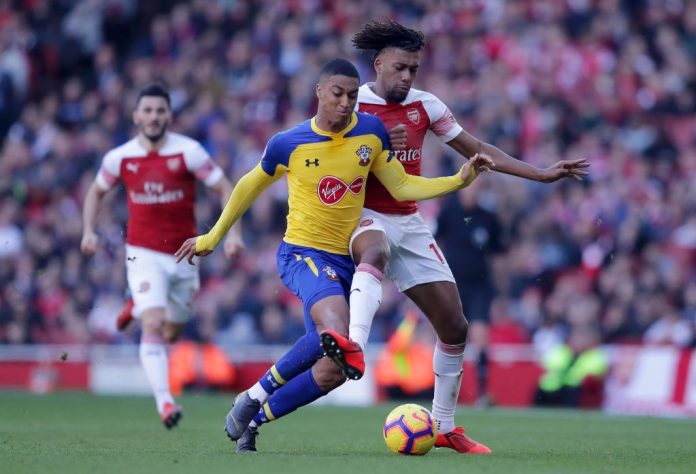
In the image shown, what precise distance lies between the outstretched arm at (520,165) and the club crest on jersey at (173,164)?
11.0 ft

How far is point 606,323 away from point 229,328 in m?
5.09

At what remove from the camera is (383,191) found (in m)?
8.67

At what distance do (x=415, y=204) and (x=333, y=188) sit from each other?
825mm

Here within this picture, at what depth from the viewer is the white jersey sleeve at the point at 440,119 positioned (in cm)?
880

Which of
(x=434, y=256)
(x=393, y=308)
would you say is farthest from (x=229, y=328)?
(x=434, y=256)

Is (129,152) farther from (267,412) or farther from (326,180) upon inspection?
(267,412)

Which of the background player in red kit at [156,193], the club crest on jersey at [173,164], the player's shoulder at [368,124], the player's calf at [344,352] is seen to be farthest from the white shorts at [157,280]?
the player's calf at [344,352]

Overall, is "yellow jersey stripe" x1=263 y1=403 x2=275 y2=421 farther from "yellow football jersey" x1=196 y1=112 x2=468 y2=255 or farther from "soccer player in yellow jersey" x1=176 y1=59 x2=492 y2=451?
"yellow football jersey" x1=196 y1=112 x2=468 y2=255

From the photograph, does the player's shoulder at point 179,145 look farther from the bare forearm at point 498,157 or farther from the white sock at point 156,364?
the bare forearm at point 498,157

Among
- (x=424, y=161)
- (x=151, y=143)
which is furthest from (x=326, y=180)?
(x=424, y=161)

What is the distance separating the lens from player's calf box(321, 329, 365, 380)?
7.31 m

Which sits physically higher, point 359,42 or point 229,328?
point 359,42

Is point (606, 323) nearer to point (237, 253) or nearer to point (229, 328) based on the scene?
point (229, 328)

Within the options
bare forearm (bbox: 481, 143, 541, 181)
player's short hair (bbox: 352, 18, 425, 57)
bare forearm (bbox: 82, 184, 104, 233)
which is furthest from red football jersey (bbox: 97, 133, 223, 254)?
bare forearm (bbox: 481, 143, 541, 181)
